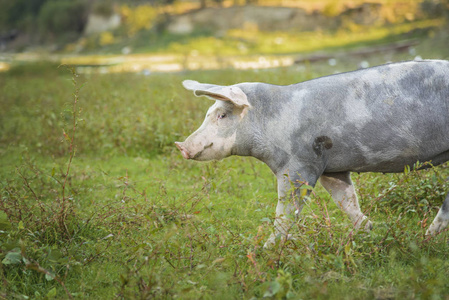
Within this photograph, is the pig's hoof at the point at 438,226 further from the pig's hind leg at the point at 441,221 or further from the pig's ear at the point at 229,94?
the pig's ear at the point at 229,94

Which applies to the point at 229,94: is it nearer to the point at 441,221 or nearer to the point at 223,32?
the point at 441,221

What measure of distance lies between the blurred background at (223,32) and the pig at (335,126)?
9.21m

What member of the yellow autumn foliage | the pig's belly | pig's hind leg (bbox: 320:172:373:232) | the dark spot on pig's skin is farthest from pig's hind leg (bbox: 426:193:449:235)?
the yellow autumn foliage

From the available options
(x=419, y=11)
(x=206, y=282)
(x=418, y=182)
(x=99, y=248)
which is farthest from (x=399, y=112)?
(x=419, y=11)

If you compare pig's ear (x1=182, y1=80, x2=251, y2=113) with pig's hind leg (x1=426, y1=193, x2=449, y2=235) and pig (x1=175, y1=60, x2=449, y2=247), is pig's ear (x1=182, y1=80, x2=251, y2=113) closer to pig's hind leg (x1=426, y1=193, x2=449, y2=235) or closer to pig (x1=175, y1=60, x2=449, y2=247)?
pig (x1=175, y1=60, x2=449, y2=247)

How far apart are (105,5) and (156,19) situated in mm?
6957

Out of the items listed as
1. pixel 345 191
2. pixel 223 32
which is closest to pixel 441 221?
pixel 345 191

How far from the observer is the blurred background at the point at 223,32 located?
19.1 meters

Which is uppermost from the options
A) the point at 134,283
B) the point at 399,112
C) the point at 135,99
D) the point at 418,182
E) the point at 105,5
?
the point at 399,112

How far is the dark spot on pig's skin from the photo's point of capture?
4031 mm

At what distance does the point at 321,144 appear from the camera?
4.04 m

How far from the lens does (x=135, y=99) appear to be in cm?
1007

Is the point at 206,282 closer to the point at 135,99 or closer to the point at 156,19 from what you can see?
the point at 135,99

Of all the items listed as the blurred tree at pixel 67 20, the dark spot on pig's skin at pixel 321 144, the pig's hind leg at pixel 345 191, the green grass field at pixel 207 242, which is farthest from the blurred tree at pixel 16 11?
the dark spot on pig's skin at pixel 321 144
